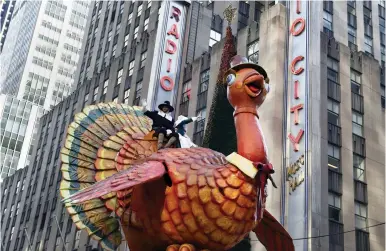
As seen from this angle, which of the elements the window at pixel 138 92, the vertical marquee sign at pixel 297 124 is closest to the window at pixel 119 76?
the window at pixel 138 92

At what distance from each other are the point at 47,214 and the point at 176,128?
3664 cm

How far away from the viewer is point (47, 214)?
45125 millimetres

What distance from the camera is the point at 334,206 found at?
2709cm

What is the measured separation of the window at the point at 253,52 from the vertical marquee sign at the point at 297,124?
8.74 feet

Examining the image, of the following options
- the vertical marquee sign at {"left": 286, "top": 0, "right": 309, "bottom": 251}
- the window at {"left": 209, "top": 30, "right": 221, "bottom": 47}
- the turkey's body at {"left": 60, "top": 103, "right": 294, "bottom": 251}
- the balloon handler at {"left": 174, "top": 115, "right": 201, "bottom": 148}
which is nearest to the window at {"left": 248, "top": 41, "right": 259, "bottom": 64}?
the vertical marquee sign at {"left": 286, "top": 0, "right": 309, "bottom": 251}

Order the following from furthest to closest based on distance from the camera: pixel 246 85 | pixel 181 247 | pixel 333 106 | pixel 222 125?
1. pixel 333 106
2. pixel 222 125
3. pixel 246 85
4. pixel 181 247

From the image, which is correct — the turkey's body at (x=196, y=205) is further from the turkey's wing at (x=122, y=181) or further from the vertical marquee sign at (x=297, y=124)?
the vertical marquee sign at (x=297, y=124)

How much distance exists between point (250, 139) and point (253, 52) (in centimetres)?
2311

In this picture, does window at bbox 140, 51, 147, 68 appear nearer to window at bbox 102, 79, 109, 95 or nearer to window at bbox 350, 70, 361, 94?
window at bbox 102, 79, 109, 95

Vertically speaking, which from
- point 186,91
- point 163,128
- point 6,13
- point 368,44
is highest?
point 6,13

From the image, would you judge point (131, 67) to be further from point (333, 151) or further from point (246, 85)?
point (246, 85)

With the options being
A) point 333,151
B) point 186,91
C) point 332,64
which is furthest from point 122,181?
point 186,91

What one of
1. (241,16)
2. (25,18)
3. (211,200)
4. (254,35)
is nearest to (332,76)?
(254,35)

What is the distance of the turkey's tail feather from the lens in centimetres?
1034
